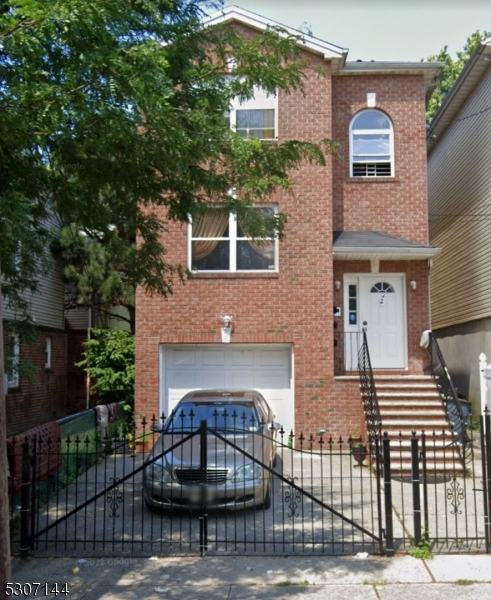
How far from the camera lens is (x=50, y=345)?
63.8ft

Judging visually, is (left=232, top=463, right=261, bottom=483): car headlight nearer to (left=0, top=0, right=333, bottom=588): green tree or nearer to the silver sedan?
the silver sedan

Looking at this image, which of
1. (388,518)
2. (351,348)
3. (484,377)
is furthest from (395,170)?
(388,518)

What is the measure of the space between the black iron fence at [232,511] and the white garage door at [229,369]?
4283mm

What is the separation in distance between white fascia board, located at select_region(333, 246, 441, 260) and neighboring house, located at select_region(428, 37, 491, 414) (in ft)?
8.30

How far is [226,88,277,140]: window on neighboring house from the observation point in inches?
558

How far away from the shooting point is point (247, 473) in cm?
801

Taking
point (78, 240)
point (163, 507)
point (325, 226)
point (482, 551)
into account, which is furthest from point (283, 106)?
point (482, 551)

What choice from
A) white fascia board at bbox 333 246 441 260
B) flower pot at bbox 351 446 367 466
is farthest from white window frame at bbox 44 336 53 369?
flower pot at bbox 351 446 367 466

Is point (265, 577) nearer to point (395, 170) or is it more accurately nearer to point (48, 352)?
point (395, 170)

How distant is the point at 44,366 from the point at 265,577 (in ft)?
46.3

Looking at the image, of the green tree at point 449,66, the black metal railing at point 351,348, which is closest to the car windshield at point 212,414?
the black metal railing at point 351,348

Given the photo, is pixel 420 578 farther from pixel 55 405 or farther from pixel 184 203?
pixel 55 405

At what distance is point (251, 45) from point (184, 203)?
1.86 metres

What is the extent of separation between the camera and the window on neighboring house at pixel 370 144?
1478cm
